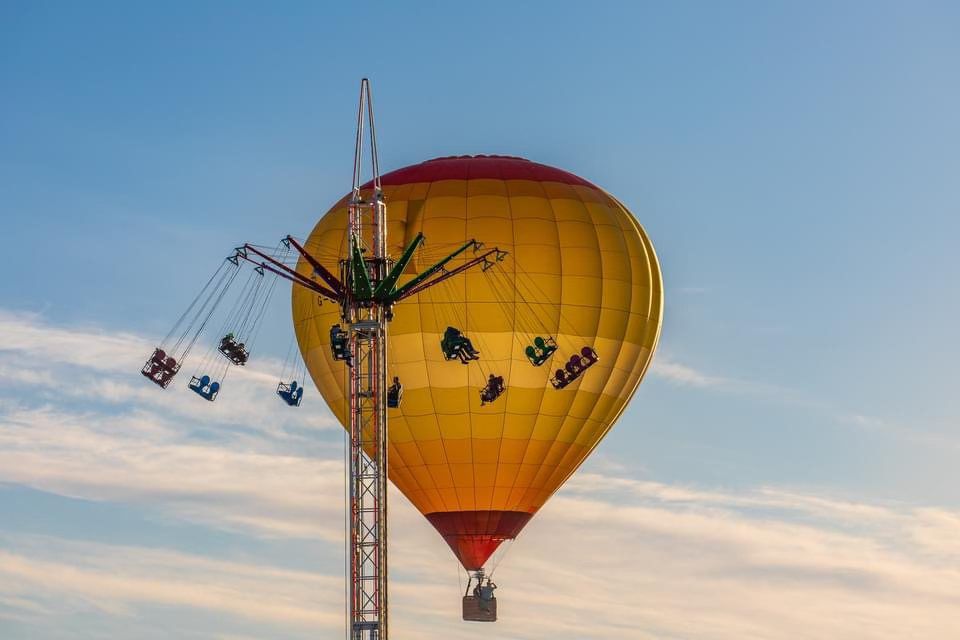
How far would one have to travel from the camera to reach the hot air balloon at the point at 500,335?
5738 inches

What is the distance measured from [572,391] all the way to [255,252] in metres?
19.3

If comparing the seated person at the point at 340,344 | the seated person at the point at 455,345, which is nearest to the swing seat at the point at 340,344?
the seated person at the point at 340,344

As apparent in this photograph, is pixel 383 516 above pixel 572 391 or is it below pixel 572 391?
below

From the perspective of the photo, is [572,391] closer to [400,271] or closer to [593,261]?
[593,261]

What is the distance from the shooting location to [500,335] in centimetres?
14575

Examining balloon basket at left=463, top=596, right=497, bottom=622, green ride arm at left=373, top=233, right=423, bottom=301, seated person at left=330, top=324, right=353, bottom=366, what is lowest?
balloon basket at left=463, top=596, right=497, bottom=622

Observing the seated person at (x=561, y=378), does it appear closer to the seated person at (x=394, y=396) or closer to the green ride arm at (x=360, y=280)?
the seated person at (x=394, y=396)

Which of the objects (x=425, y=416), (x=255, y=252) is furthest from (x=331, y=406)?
(x=255, y=252)

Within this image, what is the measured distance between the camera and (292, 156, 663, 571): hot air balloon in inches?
5738

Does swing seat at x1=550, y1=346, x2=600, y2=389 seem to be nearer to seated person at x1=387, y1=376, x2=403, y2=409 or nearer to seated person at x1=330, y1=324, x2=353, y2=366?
seated person at x1=387, y1=376, x2=403, y2=409

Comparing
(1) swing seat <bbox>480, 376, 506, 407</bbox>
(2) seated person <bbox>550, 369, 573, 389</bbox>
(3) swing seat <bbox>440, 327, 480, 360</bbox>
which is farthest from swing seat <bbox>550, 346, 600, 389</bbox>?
(3) swing seat <bbox>440, 327, 480, 360</bbox>

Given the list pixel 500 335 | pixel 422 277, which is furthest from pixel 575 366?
pixel 422 277

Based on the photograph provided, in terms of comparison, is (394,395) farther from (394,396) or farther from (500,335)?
(500,335)

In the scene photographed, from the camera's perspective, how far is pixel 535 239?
146125mm
